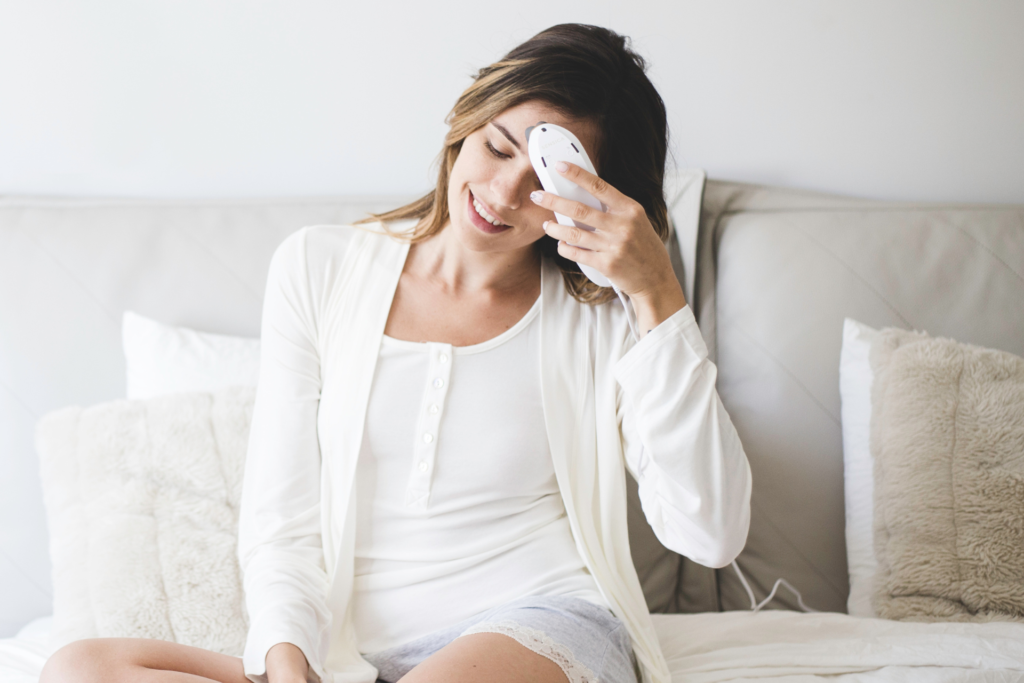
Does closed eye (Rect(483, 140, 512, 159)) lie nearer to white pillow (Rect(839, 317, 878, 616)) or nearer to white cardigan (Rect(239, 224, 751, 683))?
white cardigan (Rect(239, 224, 751, 683))

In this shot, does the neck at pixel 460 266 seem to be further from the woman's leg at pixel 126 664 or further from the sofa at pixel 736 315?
the woman's leg at pixel 126 664

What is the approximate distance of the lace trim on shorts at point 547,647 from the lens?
0.79 m

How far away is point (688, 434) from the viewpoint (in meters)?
0.90

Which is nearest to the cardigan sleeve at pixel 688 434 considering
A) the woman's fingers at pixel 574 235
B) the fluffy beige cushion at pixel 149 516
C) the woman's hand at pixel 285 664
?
the woman's fingers at pixel 574 235

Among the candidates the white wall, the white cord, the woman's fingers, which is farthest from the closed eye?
the white cord

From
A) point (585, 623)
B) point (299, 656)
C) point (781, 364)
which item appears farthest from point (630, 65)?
point (299, 656)

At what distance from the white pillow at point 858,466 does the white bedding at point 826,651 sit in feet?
0.28

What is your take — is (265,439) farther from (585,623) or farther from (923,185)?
(923,185)

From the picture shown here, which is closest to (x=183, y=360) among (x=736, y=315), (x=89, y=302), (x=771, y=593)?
(x=89, y=302)

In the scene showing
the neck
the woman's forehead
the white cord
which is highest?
the woman's forehead

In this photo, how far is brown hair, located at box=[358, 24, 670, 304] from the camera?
0.90 meters

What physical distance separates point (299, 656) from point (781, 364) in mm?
913

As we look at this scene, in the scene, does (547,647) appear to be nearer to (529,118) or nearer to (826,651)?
(826,651)

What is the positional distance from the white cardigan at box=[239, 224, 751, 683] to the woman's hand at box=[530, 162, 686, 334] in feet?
0.13
